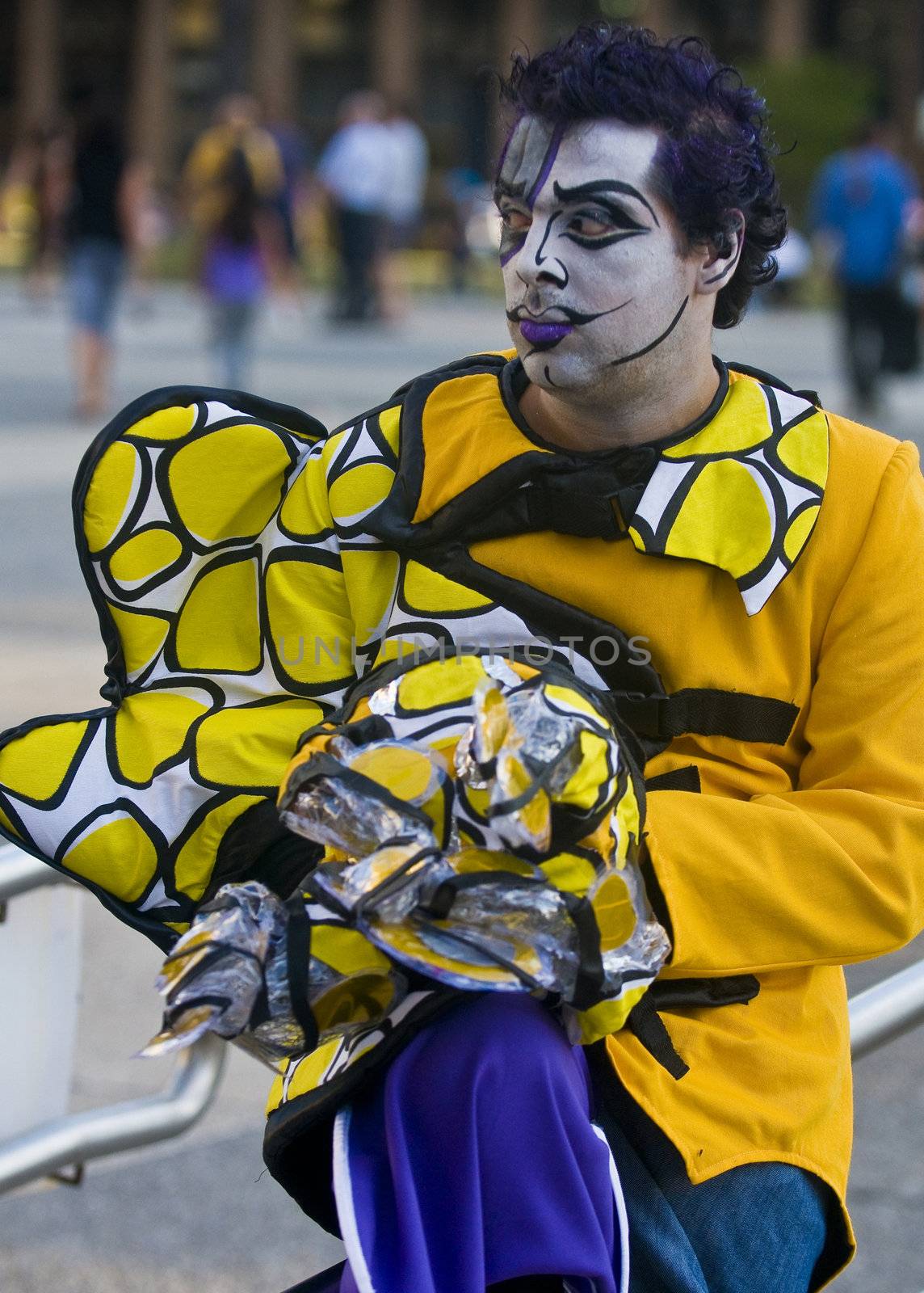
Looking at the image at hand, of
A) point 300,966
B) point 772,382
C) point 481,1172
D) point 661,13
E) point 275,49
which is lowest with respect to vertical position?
point 481,1172

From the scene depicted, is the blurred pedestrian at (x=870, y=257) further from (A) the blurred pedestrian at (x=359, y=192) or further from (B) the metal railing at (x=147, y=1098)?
(B) the metal railing at (x=147, y=1098)

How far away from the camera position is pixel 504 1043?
1.45 m

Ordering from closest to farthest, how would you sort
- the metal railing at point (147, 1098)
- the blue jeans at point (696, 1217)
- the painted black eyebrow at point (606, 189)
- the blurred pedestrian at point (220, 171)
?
the blue jeans at point (696, 1217), the painted black eyebrow at point (606, 189), the metal railing at point (147, 1098), the blurred pedestrian at point (220, 171)

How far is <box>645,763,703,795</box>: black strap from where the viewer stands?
5.66 feet

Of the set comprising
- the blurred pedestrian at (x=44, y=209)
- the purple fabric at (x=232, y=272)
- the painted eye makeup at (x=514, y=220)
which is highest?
the painted eye makeup at (x=514, y=220)

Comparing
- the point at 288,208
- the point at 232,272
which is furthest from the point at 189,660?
the point at 288,208

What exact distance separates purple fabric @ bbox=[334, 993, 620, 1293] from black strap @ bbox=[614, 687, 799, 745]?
35 cm

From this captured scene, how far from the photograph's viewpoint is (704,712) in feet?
5.67

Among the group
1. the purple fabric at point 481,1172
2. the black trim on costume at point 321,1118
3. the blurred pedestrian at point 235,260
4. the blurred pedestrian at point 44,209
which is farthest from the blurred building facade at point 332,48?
the purple fabric at point 481,1172

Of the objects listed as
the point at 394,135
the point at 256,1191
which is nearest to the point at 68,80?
the point at 394,135

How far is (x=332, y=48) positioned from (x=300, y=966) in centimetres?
3242

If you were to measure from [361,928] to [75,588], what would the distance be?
16.2ft

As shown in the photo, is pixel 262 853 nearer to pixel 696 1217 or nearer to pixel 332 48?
pixel 696 1217

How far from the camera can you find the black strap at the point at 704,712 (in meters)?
1.73
